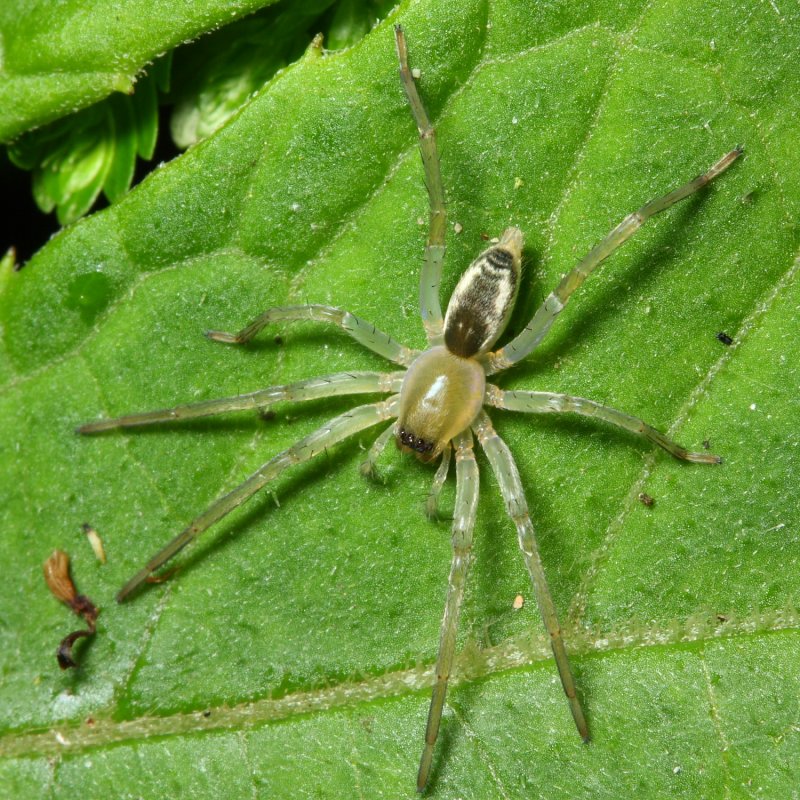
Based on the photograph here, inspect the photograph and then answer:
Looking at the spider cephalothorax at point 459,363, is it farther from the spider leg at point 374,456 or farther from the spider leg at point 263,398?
the spider leg at point 263,398

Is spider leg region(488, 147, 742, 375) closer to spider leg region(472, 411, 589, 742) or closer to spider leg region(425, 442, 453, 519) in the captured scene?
spider leg region(472, 411, 589, 742)

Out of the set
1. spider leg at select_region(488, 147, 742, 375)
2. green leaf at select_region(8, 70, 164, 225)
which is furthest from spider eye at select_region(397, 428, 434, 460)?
green leaf at select_region(8, 70, 164, 225)

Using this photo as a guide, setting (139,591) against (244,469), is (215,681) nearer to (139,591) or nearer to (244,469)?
(139,591)

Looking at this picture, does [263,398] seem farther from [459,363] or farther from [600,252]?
[600,252]

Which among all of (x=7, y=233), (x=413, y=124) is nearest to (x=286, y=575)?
(x=413, y=124)

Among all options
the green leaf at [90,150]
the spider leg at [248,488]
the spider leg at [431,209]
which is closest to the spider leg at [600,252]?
the spider leg at [431,209]

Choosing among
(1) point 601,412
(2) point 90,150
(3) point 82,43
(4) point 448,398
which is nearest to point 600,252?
(1) point 601,412

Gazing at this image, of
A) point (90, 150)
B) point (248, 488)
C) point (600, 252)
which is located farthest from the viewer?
point (90, 150)
